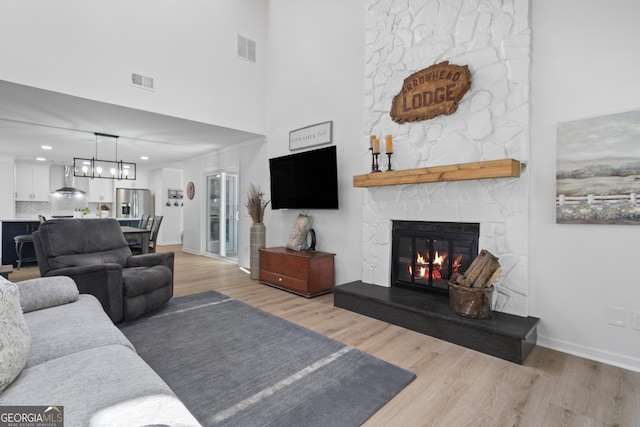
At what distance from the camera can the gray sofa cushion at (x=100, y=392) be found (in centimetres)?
93

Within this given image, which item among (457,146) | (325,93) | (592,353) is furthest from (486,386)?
(325,93)

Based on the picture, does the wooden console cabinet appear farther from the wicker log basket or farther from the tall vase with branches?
the wicker log basket

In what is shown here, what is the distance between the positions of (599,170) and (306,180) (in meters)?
3.05

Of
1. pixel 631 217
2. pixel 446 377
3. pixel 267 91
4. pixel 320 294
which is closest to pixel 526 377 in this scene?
pixel 446 377

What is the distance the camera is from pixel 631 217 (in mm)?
2199

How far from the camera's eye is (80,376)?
1159 mm

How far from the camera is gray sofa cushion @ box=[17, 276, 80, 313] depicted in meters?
1.91

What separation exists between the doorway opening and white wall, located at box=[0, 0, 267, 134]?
78.1 inches

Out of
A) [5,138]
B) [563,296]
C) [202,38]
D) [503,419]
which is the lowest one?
[503,419]

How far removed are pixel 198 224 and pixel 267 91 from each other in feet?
12.5

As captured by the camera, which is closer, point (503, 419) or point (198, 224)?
point (503, 419)

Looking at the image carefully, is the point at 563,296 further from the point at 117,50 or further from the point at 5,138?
the point at 5,138

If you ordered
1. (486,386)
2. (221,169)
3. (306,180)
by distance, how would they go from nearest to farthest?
(486,386), (306,180), (221,169)

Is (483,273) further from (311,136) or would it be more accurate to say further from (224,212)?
(224,212)
